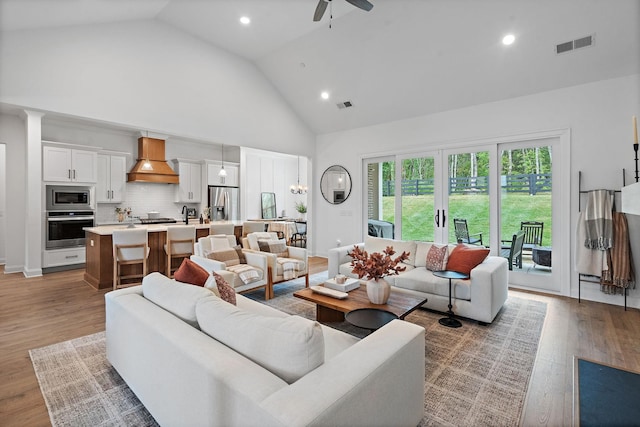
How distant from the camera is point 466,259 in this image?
146 inches

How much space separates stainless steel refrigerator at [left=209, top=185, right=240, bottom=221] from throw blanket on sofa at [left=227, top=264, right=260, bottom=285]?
434 centimetres

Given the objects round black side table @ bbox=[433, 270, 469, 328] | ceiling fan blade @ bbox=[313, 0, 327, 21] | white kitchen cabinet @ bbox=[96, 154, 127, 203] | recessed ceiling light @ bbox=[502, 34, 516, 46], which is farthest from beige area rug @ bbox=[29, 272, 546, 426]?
white kitchen cabinet @ bbox=[96, 154, 127, 203]

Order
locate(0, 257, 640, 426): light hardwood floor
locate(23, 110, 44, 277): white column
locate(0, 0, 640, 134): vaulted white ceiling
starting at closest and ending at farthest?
locate(0, 257, 640, 426): light hardwood floor < locate(0, 0, 640, 134): vaulted white ceiling < locate(23, 110, 44, 277): white column

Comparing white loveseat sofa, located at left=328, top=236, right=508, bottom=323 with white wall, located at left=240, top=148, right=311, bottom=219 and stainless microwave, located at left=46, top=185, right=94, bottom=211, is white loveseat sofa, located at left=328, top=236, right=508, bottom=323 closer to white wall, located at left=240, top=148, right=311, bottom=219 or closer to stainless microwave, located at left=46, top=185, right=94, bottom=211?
white wall, located at left=240, top=148, right=311, bottom=219

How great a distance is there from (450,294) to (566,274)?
2.29 metres

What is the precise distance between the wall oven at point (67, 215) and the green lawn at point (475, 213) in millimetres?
5959

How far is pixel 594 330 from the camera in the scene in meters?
3.15

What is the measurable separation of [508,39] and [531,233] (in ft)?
9.18

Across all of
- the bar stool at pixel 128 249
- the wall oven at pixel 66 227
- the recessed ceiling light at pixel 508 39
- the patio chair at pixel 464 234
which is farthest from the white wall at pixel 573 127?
the wall oven at pixel 66 227

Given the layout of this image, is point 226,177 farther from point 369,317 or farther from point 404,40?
point 369,317

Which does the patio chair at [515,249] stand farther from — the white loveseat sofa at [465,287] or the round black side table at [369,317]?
the round black side table at [369,317]

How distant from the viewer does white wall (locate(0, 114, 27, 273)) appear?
5.47 metres

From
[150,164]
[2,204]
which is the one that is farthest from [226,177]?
[2,204]

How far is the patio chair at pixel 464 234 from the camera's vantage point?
5.08 meters
